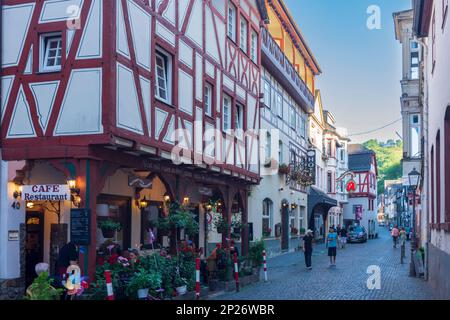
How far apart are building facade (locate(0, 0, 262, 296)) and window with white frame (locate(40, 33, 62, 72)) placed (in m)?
0.02

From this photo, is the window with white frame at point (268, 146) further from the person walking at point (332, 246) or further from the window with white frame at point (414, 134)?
the window with white frame at point (414, 134)

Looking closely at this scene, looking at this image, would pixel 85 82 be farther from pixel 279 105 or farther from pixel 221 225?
pixel 279 105

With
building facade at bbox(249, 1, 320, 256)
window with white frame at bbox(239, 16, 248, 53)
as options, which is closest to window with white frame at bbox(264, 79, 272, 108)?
building facade at bbox(249, 1, 320, 256)

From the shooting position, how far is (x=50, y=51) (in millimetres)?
13102

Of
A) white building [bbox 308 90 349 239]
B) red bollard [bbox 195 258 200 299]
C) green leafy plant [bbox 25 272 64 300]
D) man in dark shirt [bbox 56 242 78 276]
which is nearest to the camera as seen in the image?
green leafy plant [bbox 25 272 64 300]

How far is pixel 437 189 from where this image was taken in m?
15.0

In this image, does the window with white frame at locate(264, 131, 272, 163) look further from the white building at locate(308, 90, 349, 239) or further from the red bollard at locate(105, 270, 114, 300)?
the red bollard at locate(105, 270, 114, 300)

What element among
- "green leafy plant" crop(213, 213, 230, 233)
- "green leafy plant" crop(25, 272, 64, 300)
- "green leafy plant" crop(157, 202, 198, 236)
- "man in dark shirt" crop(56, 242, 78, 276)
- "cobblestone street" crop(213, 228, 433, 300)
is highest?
"green leafy plant" crop(157, 202, 198, 236)

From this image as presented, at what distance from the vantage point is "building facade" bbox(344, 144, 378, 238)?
66.1m

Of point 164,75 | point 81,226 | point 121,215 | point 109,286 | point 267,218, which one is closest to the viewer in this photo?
point 109,286

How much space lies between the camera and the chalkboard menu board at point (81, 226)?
1190 cm

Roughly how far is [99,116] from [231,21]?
401 inches

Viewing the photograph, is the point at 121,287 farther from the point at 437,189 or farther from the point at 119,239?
the point at 437,189

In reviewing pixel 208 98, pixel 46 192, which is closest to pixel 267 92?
pixel 208 98
